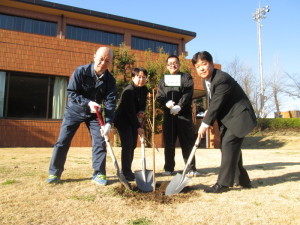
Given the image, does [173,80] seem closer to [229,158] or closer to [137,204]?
[229,158]

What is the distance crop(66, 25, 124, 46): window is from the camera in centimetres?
1430

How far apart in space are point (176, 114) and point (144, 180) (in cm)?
137

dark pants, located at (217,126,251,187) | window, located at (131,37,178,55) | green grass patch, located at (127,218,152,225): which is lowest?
green grass patch, located at (127,218,152,225)

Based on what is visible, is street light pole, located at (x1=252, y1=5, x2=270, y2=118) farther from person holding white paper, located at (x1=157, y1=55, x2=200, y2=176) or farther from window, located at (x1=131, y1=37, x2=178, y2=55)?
person holding white paper, located at (x1=157, y1=55, x2=200, y2=176)

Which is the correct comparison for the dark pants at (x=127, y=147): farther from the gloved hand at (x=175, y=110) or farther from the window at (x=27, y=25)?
the window at (x=27, y=25)

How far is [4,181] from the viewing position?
3.29 meters

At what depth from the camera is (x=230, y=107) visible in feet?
10.3

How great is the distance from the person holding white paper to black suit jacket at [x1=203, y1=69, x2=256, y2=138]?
0.91 metres

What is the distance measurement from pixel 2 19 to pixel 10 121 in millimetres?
6522

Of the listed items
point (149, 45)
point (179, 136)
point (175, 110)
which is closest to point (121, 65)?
point (149, 45)

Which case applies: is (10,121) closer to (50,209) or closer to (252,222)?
(50,209)

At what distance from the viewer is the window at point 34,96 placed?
32.6ft

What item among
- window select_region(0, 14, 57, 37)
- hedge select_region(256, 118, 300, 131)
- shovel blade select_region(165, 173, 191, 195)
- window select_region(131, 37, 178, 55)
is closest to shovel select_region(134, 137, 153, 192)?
shovel blade select_region(165, 173, 191, 195)

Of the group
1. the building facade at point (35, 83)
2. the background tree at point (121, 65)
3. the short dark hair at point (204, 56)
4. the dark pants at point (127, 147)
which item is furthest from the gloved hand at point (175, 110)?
the building facade at point (35, 83)
